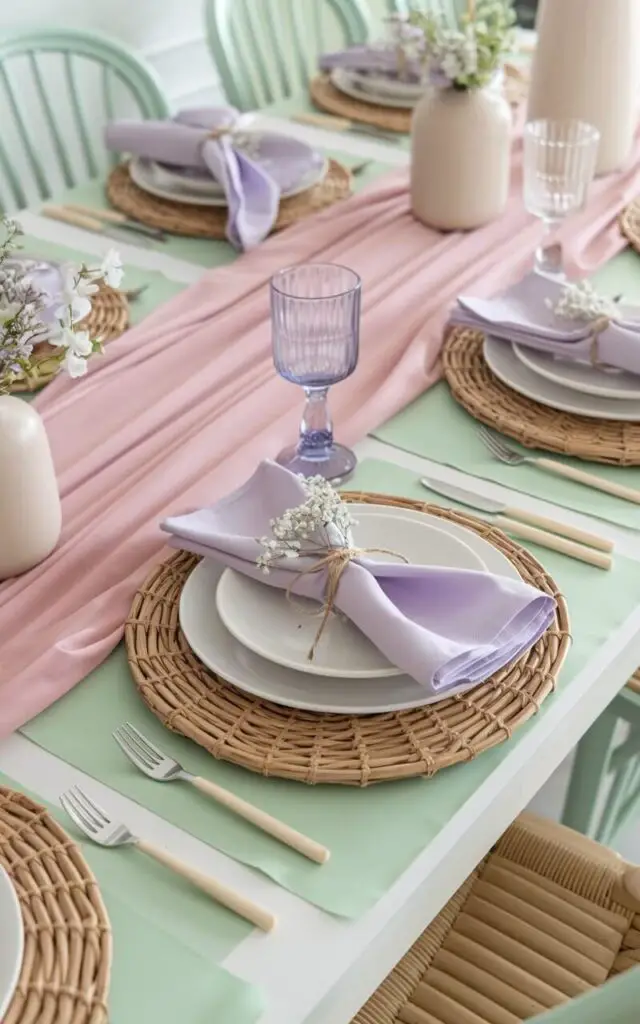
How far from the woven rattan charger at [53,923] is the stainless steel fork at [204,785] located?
0.08 metres

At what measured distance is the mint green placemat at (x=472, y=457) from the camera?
1057 millimetres

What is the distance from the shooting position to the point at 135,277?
55.9 inches

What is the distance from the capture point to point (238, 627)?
87 cm

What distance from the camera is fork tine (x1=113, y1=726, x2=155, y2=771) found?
81 centimetres

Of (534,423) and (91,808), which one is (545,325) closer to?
(534,423)

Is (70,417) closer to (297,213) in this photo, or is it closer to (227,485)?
(227,485)

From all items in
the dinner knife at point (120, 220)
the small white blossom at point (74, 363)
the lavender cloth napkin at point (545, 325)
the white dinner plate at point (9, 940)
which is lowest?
the lavender cloth napkin at point (545, 325)

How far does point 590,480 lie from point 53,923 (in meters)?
0.62

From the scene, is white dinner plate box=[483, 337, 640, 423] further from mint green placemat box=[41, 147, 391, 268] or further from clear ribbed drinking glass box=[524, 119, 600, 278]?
mint green placemat box=[41, 147, 391, 268]

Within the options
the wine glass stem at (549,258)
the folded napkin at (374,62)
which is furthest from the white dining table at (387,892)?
the folded napkin at (374,62)

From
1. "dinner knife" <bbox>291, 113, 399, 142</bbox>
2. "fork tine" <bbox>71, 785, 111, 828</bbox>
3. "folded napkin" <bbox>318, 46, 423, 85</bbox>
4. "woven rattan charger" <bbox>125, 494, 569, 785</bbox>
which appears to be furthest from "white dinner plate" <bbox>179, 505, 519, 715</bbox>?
"folded napkin" <bbox>318, 46, 423, 85</bbox>

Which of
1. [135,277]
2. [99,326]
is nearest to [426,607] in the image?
[99,326]

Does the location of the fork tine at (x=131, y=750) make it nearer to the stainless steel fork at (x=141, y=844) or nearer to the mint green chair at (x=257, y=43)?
the stainless steel fork at (x=141, y=844)

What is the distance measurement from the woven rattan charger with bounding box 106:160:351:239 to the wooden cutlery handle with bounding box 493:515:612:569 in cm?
65
